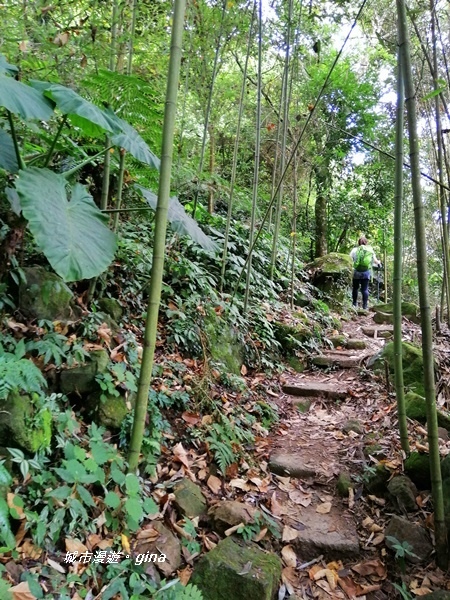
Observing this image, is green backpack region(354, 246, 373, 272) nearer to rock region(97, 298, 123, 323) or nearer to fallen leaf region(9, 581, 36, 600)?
rock region(97, 298, 123, 323)

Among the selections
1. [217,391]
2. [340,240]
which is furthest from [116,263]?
[340,240]

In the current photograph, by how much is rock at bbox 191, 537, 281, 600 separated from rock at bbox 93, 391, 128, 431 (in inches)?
33.2

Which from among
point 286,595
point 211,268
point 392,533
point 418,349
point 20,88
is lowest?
point 286,595

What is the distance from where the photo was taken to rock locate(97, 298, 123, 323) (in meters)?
3.08

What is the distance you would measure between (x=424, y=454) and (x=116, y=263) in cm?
270

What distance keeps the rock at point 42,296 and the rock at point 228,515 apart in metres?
1.49

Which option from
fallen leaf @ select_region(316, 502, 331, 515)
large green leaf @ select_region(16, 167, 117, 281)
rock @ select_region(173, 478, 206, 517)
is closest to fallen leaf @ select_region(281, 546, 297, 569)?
fallen leaf @ select_region(316, 502, 331, 515)

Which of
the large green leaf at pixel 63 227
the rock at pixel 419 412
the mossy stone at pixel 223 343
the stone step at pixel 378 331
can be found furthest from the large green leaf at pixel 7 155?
the stone step at pixel 378 331

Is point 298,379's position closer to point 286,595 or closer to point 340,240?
point 286,595

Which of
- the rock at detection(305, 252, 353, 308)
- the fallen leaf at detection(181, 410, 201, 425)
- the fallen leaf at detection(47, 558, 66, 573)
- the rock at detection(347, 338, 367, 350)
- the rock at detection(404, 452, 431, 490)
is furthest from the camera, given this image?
the rock at detection(305, 252, 353, 308)

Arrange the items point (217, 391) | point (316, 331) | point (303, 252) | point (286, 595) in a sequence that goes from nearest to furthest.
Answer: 1. point (286, 595)
2. point (217, 391)
3. point (316, 331)
4. point (303, 252)

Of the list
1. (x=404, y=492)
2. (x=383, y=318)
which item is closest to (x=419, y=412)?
(x=404, y=492)

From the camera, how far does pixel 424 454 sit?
2.46 m

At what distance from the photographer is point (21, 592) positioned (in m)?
1.43
